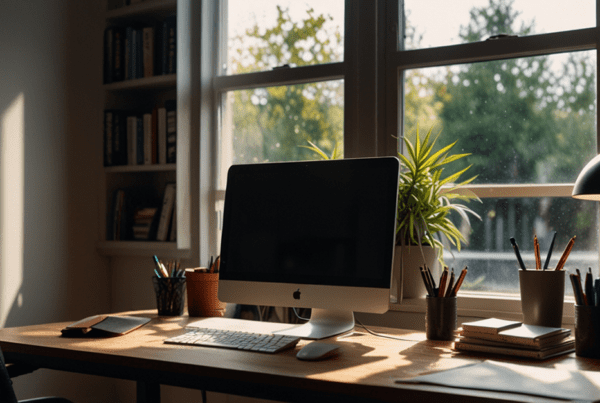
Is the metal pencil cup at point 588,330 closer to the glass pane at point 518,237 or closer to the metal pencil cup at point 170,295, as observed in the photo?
the glass pane at point 518,237

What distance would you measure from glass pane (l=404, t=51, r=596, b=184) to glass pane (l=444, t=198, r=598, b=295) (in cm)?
9

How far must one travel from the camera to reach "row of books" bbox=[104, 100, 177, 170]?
2.71 meters

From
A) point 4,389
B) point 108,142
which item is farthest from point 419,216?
point 108,142

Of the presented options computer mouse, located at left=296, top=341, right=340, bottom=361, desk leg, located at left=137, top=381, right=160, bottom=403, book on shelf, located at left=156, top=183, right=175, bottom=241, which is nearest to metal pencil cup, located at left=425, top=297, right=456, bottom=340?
computer mouse, located at left=296, top=341, right=340, bottom=361

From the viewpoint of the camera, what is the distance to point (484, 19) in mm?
2184

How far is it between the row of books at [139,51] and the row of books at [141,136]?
0.17 m

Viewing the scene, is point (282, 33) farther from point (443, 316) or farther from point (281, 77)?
point (443, 316)

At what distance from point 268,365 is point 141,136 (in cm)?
179

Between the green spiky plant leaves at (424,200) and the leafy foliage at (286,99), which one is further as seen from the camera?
the leafy foliage at (286,99)

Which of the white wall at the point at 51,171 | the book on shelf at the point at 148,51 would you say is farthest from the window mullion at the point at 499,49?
the white wall at the point at 51,171

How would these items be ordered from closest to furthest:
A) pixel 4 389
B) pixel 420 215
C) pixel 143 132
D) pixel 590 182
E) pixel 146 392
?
pixel 4 389 < pixel 590 182 < pixel 146 392 < pixel 420 215 < pixel 143 132

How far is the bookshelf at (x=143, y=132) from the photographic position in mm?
2676

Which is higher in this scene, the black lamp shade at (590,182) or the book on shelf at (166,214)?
the black lamp shade at (590,182)

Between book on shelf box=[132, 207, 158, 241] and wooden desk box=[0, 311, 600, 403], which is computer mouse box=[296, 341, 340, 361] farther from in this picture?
book on shelf box=[132, 207, 158, 241]
